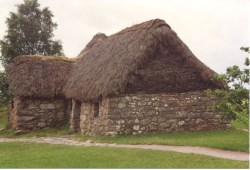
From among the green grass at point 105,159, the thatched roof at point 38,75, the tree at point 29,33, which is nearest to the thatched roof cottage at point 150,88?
the thatched roof at point 38,75

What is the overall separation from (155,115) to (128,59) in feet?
9.26

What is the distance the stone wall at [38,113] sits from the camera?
22.1 m

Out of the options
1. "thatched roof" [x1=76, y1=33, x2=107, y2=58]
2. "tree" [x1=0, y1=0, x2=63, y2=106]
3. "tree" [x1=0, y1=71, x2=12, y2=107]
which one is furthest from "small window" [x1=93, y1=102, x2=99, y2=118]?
"tree" [x1=0, y1=0, x2=63, y2=106]

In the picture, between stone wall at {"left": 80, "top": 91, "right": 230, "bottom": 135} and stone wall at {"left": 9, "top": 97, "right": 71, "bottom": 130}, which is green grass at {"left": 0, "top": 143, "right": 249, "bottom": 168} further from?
stone wall at {"left": 9, "top": 97, "right": 71, "bottom": 130}

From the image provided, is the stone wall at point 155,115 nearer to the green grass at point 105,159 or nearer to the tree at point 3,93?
the green grass at point 105,159

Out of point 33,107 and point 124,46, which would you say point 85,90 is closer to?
point 124,46

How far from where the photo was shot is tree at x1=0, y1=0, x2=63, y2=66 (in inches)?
1462

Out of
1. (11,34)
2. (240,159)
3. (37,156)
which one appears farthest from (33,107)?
(11,34)

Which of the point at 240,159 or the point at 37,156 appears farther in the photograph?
the point at 37,156

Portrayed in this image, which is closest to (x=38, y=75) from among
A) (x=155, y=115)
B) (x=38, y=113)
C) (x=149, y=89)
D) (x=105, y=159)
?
(x=38, y=113)

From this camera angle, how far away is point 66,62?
995 inches

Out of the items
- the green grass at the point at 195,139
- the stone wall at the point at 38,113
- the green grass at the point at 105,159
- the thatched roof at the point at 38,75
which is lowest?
the green grass at the point at 105,159

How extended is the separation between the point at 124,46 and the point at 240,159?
30.1 ft

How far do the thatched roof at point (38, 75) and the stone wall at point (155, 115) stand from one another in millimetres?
4320
